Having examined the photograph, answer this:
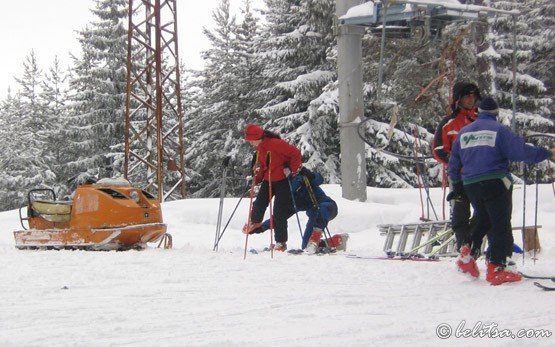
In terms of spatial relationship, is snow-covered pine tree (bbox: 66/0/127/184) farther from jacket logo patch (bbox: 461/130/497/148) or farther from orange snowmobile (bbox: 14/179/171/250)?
jacket logo patch (bbox: 461/130/497/148)

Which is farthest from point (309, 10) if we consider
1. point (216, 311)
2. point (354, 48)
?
point (216, 311)

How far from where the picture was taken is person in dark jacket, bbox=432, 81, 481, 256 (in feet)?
22.5

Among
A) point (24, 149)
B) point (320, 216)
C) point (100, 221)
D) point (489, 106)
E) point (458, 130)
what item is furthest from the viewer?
point (24, 149)

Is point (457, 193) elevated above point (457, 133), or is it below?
below

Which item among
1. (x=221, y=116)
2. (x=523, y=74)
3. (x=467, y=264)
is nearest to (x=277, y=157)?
(x=467, y=264)

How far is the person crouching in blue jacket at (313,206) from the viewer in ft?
29.3

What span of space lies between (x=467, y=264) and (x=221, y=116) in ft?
98.4

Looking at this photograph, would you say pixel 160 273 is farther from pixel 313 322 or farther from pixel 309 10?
pixel 309 10

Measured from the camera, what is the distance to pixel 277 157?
8.97 m

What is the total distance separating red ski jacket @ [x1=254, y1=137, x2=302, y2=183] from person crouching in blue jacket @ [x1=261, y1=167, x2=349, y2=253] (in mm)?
162

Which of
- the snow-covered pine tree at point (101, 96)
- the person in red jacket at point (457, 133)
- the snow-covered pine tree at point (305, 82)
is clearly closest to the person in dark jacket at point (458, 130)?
the person in red jacket at point (457, 133)

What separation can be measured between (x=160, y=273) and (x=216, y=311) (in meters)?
2.09

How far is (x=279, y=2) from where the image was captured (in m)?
32.8

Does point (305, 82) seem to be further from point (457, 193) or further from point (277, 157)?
point (457, 193)
